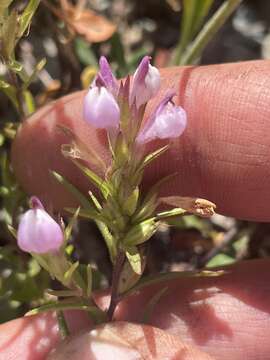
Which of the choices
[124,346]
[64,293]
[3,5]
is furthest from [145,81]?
[124,346]

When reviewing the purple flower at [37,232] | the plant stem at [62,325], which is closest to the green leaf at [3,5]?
the purple flower at [37,232]

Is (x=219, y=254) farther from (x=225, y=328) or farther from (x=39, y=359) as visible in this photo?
(x=39, y=359)

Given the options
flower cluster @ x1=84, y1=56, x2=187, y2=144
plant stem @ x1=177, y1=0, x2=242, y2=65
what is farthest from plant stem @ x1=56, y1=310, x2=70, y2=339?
plant stem @ x1=177, y1=0, x2=242, y2=65

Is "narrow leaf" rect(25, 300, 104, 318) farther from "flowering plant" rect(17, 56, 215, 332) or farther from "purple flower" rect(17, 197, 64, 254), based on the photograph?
"purple flower" rect(17, 197, 64, 254)

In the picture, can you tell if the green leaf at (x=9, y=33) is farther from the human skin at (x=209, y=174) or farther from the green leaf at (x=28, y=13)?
the human skin at (x=209, y=174)

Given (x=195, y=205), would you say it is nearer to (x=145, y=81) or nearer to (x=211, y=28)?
(x=145, y=81)

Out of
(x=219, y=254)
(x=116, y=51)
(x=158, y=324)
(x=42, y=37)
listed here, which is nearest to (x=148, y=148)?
(x=158, y=324)
